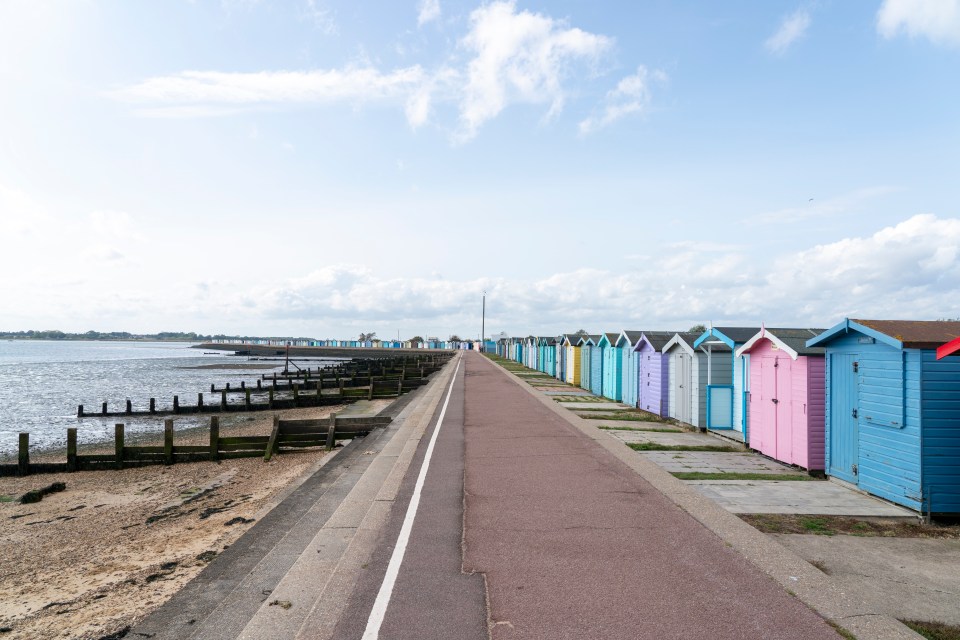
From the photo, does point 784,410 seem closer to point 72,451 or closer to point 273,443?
point 273,443

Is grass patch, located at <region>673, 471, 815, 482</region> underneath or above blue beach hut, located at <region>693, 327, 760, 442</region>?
underneath

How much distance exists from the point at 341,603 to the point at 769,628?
3.80 meters

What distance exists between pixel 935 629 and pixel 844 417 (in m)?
6.36

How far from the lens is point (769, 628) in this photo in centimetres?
490

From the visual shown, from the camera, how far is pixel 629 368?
80.0ft

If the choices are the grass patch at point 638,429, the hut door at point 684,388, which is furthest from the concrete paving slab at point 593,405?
the grass patch at point 638,429

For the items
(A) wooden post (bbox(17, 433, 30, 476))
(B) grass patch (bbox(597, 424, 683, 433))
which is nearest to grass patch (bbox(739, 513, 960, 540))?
(B) grass patch (bbox(597, 424, 683, 433))

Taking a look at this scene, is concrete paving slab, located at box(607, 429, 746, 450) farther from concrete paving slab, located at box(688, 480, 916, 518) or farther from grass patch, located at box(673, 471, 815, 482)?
concrete paving slab, located at box(688, 480, 916, 518)

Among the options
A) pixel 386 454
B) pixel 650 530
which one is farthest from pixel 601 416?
pixel 650 530

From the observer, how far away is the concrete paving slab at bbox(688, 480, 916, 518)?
8963 mm

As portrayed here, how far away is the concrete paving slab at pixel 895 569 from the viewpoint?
5664 mm

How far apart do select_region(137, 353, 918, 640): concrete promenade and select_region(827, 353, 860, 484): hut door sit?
3444mm

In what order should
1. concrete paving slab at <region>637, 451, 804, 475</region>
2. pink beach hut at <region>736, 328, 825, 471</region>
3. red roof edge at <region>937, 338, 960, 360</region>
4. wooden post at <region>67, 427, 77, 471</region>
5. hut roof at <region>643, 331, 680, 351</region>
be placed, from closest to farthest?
1. red roof edge at <region>937, 338, 960, 360</region>
2. pink beach hut at <region>736, 328, 825, 471</region>
3. concrete paving slab at <region>637, 451, 804, 475</region>
4. wooden post at <region>67, 427, 77, 471</region>
5. hut roof at <region>643, 331, 680, 351</region>

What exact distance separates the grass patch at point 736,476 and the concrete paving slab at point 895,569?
11.1 ft
